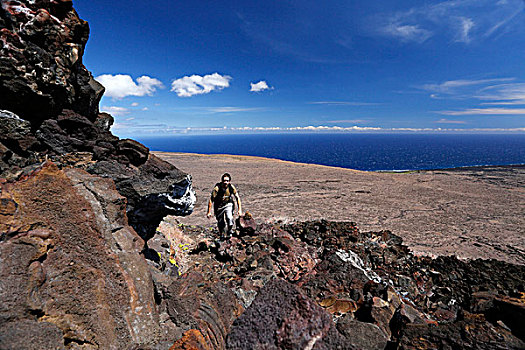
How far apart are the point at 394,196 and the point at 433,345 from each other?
20760 millimetres

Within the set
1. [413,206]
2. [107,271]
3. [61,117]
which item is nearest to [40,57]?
[61,117]

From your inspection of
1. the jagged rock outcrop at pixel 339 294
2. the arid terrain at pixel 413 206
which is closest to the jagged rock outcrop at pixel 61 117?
the jagged rock outcrop at pixel 339 294

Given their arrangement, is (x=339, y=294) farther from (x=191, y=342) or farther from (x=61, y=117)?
(x=61, y=117)

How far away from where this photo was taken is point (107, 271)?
290 centimetres

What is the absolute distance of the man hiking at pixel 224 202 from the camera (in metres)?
8.08

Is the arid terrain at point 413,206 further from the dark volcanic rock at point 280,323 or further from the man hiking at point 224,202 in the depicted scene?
the dark volcanic rock at point 280,323

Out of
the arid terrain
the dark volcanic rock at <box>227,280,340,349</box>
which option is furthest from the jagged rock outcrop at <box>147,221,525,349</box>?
the arid terrain

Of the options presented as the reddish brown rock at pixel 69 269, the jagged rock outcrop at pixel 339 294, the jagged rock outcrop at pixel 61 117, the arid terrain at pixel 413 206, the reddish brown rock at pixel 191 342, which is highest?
the jagged rock outcrop at pixel 61 117

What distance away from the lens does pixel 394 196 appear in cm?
2134

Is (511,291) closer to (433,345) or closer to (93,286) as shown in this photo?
(433,345)

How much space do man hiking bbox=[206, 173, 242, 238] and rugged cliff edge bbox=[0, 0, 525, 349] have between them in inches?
78.9

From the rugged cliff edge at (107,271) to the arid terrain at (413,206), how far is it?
23.3ft

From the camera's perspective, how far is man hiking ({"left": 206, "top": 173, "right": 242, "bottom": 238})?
8078 mm

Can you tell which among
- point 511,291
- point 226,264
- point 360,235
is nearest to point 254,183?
point 360,235
